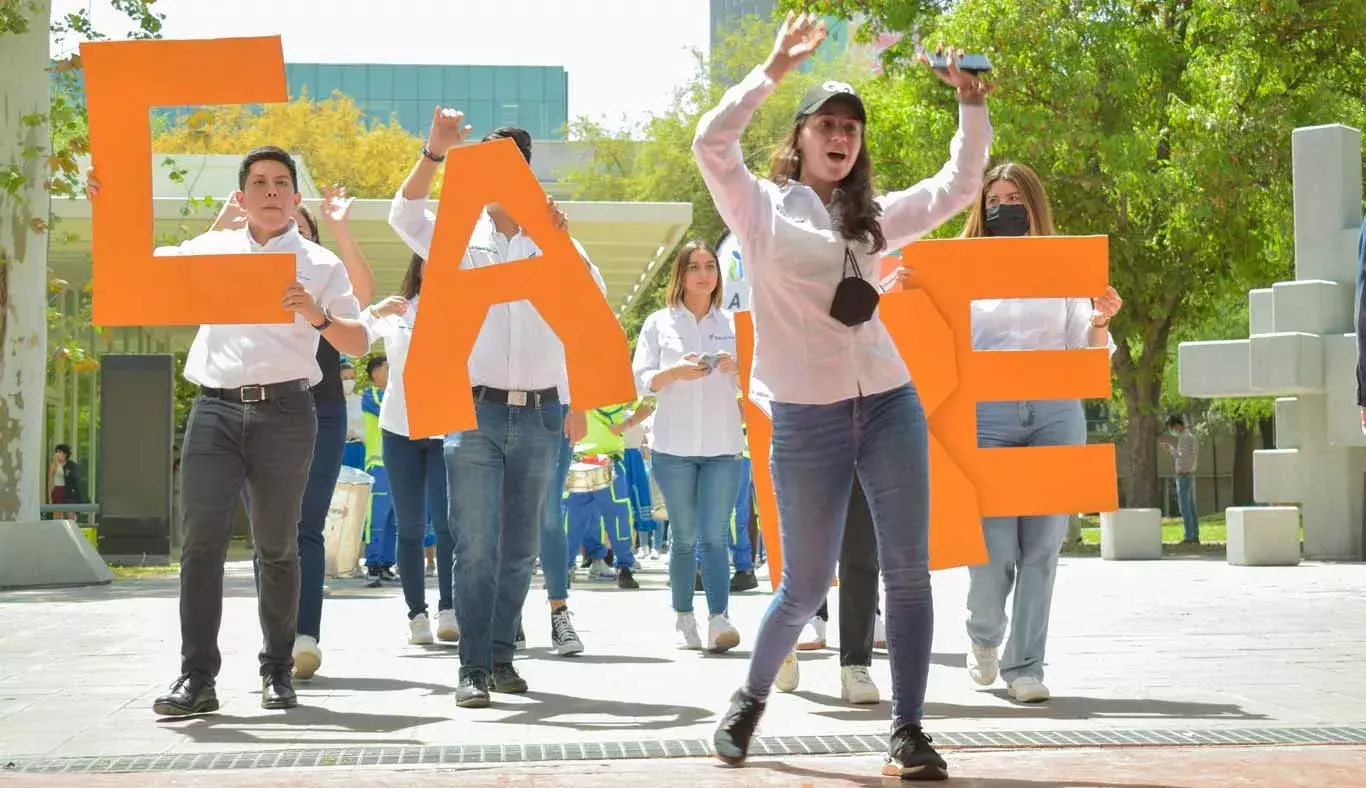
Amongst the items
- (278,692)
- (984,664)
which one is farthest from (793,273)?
(278,692)

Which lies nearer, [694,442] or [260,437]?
[260,437]

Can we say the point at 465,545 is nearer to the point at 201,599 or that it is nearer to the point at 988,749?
the point at 201,599

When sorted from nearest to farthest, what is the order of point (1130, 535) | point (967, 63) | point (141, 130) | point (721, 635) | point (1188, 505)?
point (967, 63) < point (141, 130) < point (721, 635) < point (1130, 535) < point (1188, 505)

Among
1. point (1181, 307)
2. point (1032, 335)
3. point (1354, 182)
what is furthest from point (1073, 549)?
point (1032, 335)

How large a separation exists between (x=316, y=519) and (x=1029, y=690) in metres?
3.26

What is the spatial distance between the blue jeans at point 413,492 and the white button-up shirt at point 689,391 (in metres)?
1.16

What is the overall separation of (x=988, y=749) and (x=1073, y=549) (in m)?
18.2

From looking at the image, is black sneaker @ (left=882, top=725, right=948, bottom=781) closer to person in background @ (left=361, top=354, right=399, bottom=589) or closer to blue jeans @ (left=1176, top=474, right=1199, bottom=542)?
person in background @ (left=361, top=354, right=399, bottom=589)

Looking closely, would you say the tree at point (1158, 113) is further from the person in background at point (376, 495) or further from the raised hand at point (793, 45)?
the raised hand at point (793, 45)

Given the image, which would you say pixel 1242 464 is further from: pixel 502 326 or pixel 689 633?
pixel 502 326

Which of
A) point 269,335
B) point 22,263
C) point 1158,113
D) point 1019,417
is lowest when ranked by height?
point 1019,417

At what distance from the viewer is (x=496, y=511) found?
7348 mm

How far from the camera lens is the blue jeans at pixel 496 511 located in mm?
7285

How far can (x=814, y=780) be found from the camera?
5340 mm
